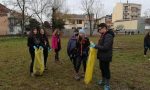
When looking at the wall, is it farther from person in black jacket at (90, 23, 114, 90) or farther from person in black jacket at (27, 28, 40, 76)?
person in black jacket at (90, 23, 114, 90)

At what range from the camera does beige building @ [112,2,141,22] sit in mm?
130738

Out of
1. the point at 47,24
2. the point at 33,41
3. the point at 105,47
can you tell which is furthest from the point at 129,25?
the point at 105,47

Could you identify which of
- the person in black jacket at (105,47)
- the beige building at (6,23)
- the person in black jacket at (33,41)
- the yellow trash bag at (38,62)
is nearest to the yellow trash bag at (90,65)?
the person in black jacket at (105,47)

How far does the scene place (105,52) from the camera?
8.91m

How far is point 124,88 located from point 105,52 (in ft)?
4.82

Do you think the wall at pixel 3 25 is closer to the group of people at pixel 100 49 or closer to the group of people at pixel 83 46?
the group of people at pixel 83 46

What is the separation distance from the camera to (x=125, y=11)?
5153 inches

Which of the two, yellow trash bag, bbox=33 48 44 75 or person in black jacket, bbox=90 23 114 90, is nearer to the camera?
person in black jacket, bbox=90 23 114 90

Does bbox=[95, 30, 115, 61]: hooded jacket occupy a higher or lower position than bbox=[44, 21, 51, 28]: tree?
lower

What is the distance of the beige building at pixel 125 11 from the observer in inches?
5147

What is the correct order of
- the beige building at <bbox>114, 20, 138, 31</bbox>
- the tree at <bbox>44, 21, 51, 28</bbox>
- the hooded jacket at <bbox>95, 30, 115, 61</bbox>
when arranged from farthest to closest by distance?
the beige building at <bbox>114, 20, 138, 31</bbox>
the tree at <bbox>44, 21, 51, 28</bbox>
the hooded jacket at <bbox>95, 30, 115, 61</bbox>

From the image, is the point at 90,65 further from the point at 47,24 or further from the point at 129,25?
the point at 129,25

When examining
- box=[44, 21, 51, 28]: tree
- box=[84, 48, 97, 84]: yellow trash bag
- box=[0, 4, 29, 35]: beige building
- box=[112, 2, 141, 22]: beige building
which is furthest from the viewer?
box=[112, 2, 141, 22]: beige building

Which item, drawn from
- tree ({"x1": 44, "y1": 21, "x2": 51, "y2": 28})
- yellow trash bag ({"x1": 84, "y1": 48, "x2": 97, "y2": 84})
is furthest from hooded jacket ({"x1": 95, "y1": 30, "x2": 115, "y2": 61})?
tree ({"x1": 44, "y1": 21, "x2": 51, "y2": 28})
